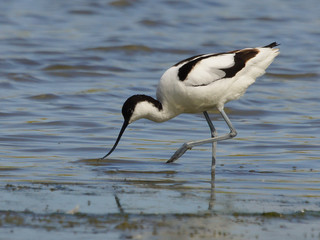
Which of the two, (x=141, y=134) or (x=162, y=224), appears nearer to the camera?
(x=162, y=224)

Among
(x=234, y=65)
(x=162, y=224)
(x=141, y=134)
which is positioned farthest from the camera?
(x=141, y=134)

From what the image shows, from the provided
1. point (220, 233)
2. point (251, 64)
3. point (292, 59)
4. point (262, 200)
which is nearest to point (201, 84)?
point (251, 64)

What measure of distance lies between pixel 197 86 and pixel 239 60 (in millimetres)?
586

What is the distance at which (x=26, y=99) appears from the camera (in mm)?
11203

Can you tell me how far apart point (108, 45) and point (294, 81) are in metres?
4.56

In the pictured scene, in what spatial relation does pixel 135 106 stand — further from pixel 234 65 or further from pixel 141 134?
pixel 141 134

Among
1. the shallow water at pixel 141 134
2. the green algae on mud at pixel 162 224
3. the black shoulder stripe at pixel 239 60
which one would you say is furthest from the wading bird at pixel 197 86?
the green algae on mud at pixel 162 224

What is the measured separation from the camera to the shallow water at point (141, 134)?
5.29 m

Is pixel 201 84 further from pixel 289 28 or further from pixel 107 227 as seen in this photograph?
pixel 289 28

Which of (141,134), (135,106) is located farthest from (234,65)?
(141,134)

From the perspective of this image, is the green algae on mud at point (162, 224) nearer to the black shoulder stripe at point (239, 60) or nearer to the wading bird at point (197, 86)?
the wading bird at point (197, 86)

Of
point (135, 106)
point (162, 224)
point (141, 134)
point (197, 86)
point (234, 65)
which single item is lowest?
point (141, 134)

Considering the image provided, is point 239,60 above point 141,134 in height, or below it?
above

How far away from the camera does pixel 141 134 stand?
9344 mm
